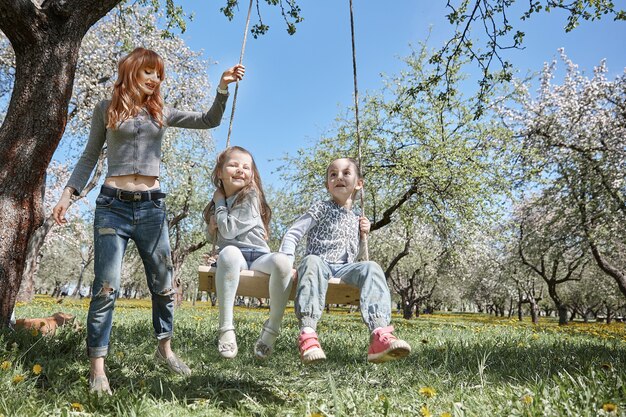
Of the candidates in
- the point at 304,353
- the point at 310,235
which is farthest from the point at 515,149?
the point at 304,353

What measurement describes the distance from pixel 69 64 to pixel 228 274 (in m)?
2.95

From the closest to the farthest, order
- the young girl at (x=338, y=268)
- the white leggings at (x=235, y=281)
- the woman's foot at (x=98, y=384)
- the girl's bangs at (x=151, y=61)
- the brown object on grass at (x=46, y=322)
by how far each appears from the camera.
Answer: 1. the young girl at (x=338, y=268)
2. the woman's foot at (x=98, y=384)
3. the white leggings at (x=235, y=281)
4. the girl's bangs at (x=151, y=61)
5. the brown object on grass at (x=46, y=322)

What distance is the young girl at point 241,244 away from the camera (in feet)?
10.7

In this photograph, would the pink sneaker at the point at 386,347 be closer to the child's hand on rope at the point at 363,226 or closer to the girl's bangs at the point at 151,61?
the child's hand on rope at the point at 363,226

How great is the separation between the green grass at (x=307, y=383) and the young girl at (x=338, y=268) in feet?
1.02

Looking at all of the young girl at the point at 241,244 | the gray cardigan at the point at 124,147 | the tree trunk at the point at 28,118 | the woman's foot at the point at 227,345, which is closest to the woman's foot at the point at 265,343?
the young girl at the point at 241,244

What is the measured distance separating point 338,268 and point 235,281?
0.79 m

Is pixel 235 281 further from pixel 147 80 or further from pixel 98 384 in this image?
pixel 147 80

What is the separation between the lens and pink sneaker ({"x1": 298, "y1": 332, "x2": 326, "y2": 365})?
2898mm

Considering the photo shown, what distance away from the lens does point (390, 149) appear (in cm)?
1448

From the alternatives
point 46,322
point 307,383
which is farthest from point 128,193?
point 46,322

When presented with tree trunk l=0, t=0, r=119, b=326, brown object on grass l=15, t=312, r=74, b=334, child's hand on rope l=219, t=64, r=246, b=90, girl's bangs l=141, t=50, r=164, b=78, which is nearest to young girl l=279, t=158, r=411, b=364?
child's hand on rope l=219, t=64, r=246, b=90

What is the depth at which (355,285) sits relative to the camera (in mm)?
3430

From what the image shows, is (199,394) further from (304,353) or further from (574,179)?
(574,179)
